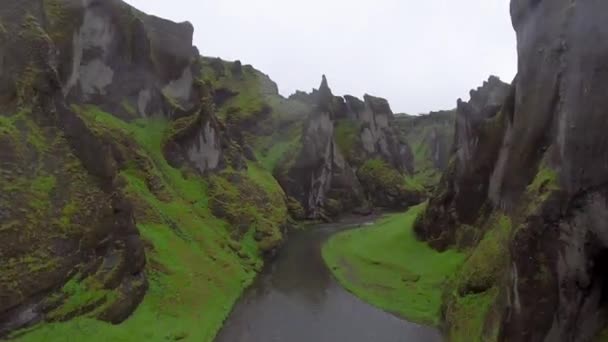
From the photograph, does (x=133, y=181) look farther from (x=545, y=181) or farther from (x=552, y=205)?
(x=552, y=205)

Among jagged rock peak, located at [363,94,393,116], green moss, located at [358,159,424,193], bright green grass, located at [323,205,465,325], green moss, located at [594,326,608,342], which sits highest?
jagged rock peak, located at [363,94,393,116]

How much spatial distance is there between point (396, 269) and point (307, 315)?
17634 mm

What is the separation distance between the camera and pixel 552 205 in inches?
1205

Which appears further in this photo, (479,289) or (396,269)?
(396,269)

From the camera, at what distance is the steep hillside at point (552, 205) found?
97.3ft

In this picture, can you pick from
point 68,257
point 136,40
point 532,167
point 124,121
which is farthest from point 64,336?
point 136,40

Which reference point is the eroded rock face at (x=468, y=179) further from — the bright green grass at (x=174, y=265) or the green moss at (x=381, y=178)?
the green moss at (x=381, y=178)

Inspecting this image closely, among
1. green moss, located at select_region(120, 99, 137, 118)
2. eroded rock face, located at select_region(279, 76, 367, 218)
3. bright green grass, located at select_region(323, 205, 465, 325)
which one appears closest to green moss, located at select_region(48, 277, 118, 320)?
bright green grass, located at select_region(323, 205, 465, 325)

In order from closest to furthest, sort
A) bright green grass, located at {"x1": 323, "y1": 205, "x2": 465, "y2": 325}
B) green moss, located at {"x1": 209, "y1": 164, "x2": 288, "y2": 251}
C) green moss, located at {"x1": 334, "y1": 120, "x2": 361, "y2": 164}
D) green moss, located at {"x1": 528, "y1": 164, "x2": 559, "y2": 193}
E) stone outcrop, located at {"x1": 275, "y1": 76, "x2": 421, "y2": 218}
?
green moss, located at {"x1": 528, "y1": 164, "x2": 559, "y2": 193}
bright green grass, located at {"x1": 323, "y1": 205, "x2": 465, "y2": 325}
green moss, located at {"x1": 209, "y1": 164, "x2": 288, "y2": 251}
stone outcrop, located at {"x1": 275, "y1": 76, "x2": 421, "y2": 218}
green moss, located at {"x1": 334, "y1": 120, "x2": 361, "y2": 164}

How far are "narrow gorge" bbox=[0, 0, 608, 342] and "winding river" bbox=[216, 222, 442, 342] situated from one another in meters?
0.28

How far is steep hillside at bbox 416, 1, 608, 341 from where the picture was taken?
29.7 meters

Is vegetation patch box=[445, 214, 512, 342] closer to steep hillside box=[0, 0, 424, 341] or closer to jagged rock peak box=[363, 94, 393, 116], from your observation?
steep hillside box=[0, 0, 424, 341]

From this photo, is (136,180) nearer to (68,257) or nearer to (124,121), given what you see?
(124,121)

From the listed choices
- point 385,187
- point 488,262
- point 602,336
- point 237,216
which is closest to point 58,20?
point 237,216
